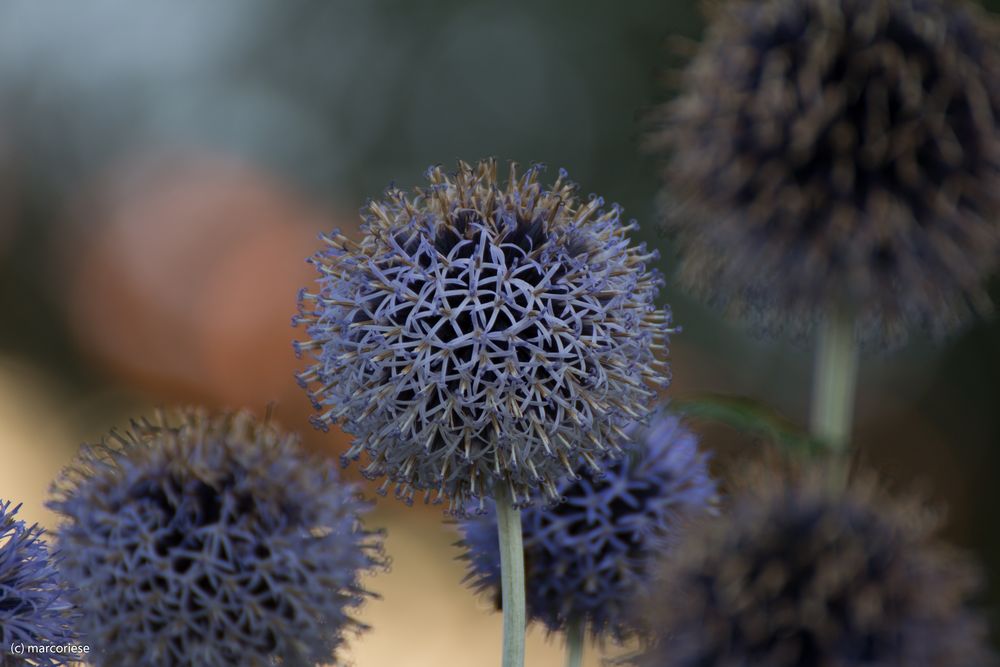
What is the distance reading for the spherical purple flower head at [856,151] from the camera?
211 centimetres

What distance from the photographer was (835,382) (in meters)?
1.98

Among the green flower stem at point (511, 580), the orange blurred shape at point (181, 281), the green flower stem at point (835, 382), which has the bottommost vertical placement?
the green flower stem at point (511, 580)

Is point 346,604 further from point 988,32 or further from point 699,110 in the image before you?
point 988,32

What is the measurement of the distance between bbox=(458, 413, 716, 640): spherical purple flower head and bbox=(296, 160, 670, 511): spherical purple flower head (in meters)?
0.27

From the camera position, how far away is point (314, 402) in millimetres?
2426

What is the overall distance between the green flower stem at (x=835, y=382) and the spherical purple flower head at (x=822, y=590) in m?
0.12

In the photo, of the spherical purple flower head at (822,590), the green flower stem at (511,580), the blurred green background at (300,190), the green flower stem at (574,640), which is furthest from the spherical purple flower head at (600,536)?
the blurred green background at (300,190)

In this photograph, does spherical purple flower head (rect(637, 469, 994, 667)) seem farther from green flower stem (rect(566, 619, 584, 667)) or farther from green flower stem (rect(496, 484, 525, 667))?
green flower stem (rect(566, 619, 584, 667))

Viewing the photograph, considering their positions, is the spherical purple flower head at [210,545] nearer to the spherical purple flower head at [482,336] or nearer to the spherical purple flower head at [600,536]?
the spherical purple flower head at [482,336]

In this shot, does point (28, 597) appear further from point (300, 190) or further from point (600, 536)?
point (300, 190)

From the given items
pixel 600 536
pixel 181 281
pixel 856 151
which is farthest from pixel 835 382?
pixel 181 281

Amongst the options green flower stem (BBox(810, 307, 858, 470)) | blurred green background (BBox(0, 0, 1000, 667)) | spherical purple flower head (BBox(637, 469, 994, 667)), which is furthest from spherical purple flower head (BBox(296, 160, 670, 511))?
blurred green background (BBox(0, 0, 1000, 667))

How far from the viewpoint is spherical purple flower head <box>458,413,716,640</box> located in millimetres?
2637

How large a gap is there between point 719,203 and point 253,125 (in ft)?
33.4
